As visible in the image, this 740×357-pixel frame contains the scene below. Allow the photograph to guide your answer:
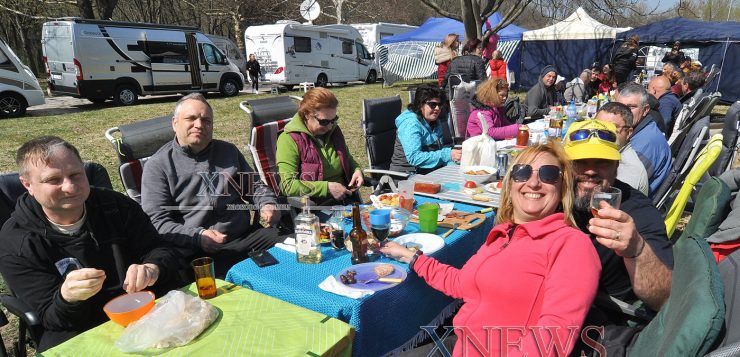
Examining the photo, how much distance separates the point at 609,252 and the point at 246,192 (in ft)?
7.92

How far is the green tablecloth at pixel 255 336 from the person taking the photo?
145cm

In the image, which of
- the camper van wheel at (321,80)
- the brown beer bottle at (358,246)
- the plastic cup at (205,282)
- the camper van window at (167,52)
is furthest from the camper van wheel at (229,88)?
the plastic cup at (205,282)

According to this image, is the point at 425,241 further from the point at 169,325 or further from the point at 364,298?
the point at 169,325

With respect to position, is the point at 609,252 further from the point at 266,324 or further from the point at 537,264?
the point at 266,324

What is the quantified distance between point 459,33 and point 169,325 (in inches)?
806

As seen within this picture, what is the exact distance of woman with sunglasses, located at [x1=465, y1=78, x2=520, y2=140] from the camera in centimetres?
523

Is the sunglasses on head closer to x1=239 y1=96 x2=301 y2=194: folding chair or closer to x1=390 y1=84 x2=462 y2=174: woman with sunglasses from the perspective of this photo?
x1=390 y1=84 x2=462 y2=174: woman with sunglasses

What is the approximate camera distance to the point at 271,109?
4.21 metres

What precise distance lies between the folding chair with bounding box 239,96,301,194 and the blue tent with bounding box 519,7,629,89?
53.1 ft

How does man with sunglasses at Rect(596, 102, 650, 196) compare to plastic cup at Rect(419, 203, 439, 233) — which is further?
man with sunglasses at Rect(596, 102, 650, 196)

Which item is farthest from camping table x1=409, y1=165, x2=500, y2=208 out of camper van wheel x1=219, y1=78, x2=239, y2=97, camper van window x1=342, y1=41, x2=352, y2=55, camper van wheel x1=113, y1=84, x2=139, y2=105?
camper van window x1=342, y1=41, x2=352, y2=55

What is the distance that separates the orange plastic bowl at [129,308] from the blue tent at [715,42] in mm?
16708

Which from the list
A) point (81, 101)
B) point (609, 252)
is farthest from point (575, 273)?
point (81, 101)

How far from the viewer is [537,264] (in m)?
1.65
